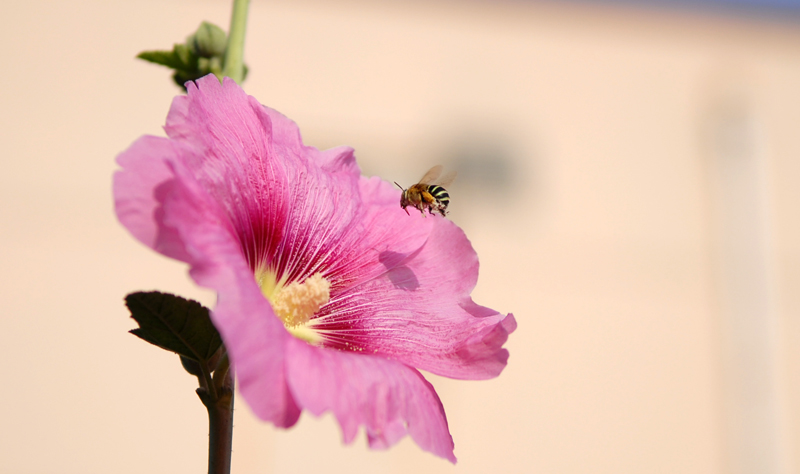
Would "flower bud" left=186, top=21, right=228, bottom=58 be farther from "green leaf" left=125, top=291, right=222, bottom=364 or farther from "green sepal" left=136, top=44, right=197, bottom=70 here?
"green leaf" left=125, top=291, right=222, bottom=364

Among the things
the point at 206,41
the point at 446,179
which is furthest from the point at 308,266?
the point at 446,179

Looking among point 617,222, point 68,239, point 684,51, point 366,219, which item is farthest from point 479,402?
point 366,219

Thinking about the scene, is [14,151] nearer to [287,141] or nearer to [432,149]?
[432,149]

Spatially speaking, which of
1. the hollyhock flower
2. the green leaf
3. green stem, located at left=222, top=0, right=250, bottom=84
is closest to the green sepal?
green stem, located at left=222, top=0, right=250, bottom=84

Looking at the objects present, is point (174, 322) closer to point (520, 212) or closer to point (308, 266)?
point (308, 266)

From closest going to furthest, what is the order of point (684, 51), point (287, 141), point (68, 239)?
point (287, 141), point (68, 239), point (684, 51)

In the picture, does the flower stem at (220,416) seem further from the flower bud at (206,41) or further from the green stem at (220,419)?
the flower bud at (206,41)

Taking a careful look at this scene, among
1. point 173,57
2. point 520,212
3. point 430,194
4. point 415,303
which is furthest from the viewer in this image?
point 520,212

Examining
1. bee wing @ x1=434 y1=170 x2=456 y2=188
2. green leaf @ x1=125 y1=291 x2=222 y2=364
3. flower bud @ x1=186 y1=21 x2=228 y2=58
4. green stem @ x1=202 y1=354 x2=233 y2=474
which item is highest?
flower bud @ x1=186 y1=21 x2=228 y2=58
